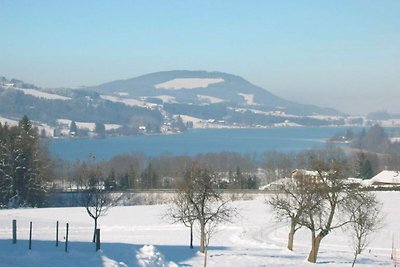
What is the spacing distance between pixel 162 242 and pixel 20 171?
21977mm

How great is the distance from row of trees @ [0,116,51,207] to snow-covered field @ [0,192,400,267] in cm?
619

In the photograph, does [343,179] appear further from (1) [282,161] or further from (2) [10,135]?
(1) [282,161]

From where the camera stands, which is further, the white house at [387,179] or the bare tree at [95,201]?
Result: the white house at [387,179]

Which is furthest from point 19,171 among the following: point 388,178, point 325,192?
point 388,178

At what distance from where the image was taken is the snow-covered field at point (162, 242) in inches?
596

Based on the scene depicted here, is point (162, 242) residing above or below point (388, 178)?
below

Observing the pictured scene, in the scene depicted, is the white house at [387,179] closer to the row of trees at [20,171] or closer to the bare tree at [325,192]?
the row of trees at [20,171]

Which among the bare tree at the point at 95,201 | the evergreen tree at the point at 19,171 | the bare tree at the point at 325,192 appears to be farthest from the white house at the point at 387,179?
the bare tree at the point at 325,192

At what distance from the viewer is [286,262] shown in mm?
20422

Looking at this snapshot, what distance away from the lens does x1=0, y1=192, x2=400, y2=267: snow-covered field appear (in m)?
15.1

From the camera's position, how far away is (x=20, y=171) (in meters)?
48.0

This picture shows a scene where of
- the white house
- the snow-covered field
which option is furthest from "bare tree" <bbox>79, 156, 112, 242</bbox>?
the white house

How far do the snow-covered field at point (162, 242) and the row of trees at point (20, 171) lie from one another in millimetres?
6186

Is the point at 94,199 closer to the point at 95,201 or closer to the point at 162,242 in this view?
the point at 95,201
